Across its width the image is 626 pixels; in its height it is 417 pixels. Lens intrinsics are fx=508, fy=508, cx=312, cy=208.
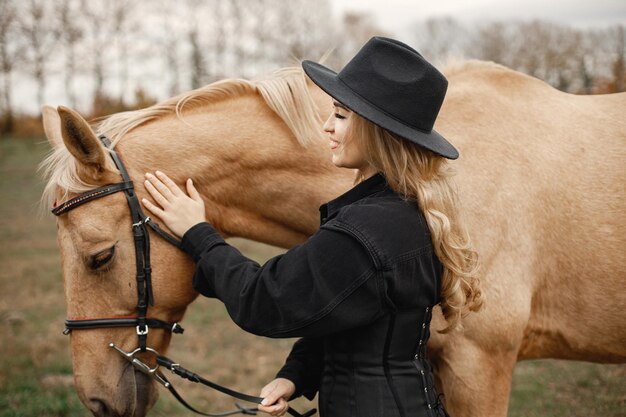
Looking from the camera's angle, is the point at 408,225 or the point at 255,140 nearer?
the point at 408,225

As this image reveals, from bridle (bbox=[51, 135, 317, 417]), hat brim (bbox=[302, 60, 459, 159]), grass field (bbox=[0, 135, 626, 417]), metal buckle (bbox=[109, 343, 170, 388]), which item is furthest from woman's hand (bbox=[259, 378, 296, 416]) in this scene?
grass field (bbox=[0, 135, 626, 417])

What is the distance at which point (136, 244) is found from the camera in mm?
2447

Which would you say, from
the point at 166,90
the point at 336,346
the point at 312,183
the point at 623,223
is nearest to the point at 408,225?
the point at 336,346

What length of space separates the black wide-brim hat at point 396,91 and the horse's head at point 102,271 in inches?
48.0

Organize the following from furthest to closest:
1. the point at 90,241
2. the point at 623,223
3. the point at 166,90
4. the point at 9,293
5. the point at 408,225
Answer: the point at 166,90
the point at 9,293
the point at 623,223
the point at 90,241
the point at 408,225

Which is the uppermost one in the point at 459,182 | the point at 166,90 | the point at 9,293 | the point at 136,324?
the point at 459,182

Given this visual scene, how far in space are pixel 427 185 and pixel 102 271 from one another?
62.9 inches

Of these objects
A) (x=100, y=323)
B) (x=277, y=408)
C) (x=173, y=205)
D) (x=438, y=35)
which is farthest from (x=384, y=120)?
(x=438, y=35)

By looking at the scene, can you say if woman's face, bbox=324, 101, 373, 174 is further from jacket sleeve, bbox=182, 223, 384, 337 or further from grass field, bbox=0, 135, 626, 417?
grass field, bbox=0, 135, 626, 417

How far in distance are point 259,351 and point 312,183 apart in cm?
408

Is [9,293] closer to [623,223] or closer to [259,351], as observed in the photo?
[259,351]

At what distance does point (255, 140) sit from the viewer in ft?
9.10

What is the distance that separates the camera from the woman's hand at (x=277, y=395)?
215 cm

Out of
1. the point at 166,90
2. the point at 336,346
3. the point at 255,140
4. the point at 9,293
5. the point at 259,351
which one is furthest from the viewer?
the point at 166,90
